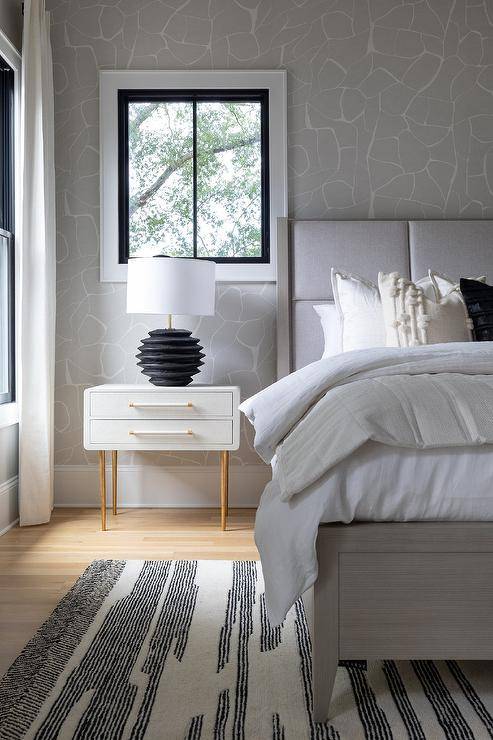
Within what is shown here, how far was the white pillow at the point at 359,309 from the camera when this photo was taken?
9.70 feet

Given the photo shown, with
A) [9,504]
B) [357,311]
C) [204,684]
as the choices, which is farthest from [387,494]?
[9,504]

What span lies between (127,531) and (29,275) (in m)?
1.22

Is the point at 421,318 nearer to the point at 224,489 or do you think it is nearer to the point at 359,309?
the point at 359,309

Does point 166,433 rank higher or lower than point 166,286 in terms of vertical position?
lower

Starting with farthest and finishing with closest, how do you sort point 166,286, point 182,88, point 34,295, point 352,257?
Answer: 1. point 182,88
2. point 352,257
3. point 34,295
4. point 166,286

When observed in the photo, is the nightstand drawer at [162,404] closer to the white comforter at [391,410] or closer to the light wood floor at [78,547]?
the light wood floor at [78,547]

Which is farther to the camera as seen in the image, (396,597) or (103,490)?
(103,490)

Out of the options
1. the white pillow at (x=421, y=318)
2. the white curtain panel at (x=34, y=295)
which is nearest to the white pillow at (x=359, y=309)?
the white pillow at (x=421, y=318)

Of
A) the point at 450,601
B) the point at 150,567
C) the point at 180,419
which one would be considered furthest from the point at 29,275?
the point at 450,601

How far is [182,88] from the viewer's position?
3.57 meters

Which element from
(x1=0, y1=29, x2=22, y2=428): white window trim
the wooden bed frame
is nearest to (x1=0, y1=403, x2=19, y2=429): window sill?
(x1=0, y1=29, x2=22, y2=428): white window trim

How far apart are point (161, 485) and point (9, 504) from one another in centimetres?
74

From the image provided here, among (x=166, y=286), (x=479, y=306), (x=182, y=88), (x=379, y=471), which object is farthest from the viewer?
(x=182, y=88)

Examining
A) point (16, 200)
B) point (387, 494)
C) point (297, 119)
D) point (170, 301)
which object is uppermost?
point (297, 119)
